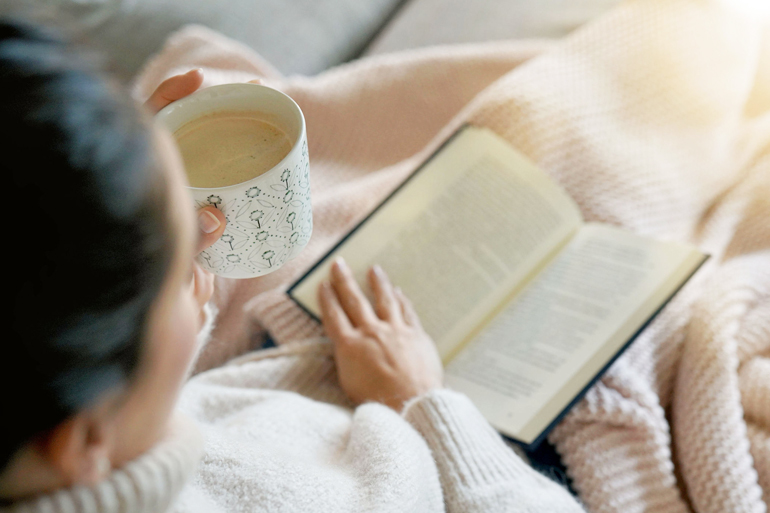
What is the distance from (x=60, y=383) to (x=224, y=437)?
1.05ft

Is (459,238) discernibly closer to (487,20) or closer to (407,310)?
(407,310)

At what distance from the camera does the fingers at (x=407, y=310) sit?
70 cm

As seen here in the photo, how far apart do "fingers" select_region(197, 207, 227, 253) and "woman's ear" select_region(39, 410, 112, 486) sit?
0.44 feet

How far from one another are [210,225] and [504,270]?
0.45m

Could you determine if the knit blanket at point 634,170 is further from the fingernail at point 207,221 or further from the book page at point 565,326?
the fingernail at point 207,221

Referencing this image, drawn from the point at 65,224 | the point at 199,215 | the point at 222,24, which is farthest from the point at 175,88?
the point at 222,24

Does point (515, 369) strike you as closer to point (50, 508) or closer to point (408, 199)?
point (408, 199)

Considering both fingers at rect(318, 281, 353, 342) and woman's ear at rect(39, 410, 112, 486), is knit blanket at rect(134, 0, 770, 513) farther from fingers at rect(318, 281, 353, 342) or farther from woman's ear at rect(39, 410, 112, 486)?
woman's ear at rect(39, 410, 112, 486)

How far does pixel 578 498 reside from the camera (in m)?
0.65

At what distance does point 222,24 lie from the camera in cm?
111

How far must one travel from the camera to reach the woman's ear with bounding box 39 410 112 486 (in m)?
0.23

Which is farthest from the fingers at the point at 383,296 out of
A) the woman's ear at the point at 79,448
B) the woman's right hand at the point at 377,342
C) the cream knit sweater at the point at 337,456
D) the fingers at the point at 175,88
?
the woman's ear at the point at 79,448

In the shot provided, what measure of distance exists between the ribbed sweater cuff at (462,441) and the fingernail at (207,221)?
330 mm

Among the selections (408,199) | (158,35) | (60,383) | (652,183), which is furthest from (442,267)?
(158,35)
